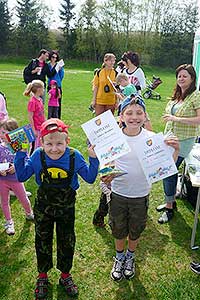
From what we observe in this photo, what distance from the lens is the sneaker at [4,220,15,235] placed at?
10.9 ft

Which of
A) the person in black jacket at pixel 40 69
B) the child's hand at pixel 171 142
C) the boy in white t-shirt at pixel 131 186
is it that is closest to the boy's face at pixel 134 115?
the boy in white t-shirt at pixel 131 186

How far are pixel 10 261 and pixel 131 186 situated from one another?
1447 mm

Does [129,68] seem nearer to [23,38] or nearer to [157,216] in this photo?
[157,216]

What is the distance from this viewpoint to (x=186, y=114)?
3.32 metres

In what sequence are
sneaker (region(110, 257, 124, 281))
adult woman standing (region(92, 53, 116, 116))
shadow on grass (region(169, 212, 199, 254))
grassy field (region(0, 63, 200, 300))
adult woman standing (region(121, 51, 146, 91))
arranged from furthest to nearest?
adult woman standing (region(92, 53, 116, 116)) < adult woman standing (region(121, 51, 146, 91)) < shadow on grass (region(169, 212, 199, 254)) < sneaker (region(110, 257, 124, 281)) < grassy field (region(0, 63, 200, 300))

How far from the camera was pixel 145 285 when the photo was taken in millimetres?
2676

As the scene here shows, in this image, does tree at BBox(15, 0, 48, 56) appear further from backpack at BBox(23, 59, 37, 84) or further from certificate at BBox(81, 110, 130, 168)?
certificate at BBox(81, 110, 130, 168)

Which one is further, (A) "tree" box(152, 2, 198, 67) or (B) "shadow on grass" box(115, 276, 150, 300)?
(A) "tree" box(152, 2, 198, 67)

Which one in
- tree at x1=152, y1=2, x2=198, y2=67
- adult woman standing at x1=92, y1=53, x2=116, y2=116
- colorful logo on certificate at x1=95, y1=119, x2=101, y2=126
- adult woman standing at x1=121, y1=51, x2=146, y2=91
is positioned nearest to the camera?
colorful logo on certificate at x1=95, y1=119, x2=101, y2=126

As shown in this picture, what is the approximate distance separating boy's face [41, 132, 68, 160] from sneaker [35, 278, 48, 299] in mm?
1136

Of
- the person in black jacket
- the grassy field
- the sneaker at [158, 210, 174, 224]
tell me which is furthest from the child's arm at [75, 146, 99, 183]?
the person in black jacket

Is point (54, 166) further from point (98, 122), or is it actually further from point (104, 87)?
point (104, 87)

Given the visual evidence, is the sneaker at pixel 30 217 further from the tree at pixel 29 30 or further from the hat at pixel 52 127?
the tree at pixel 29 30

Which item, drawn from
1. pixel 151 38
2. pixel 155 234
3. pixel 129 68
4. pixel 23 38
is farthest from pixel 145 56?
pixel 155 234
